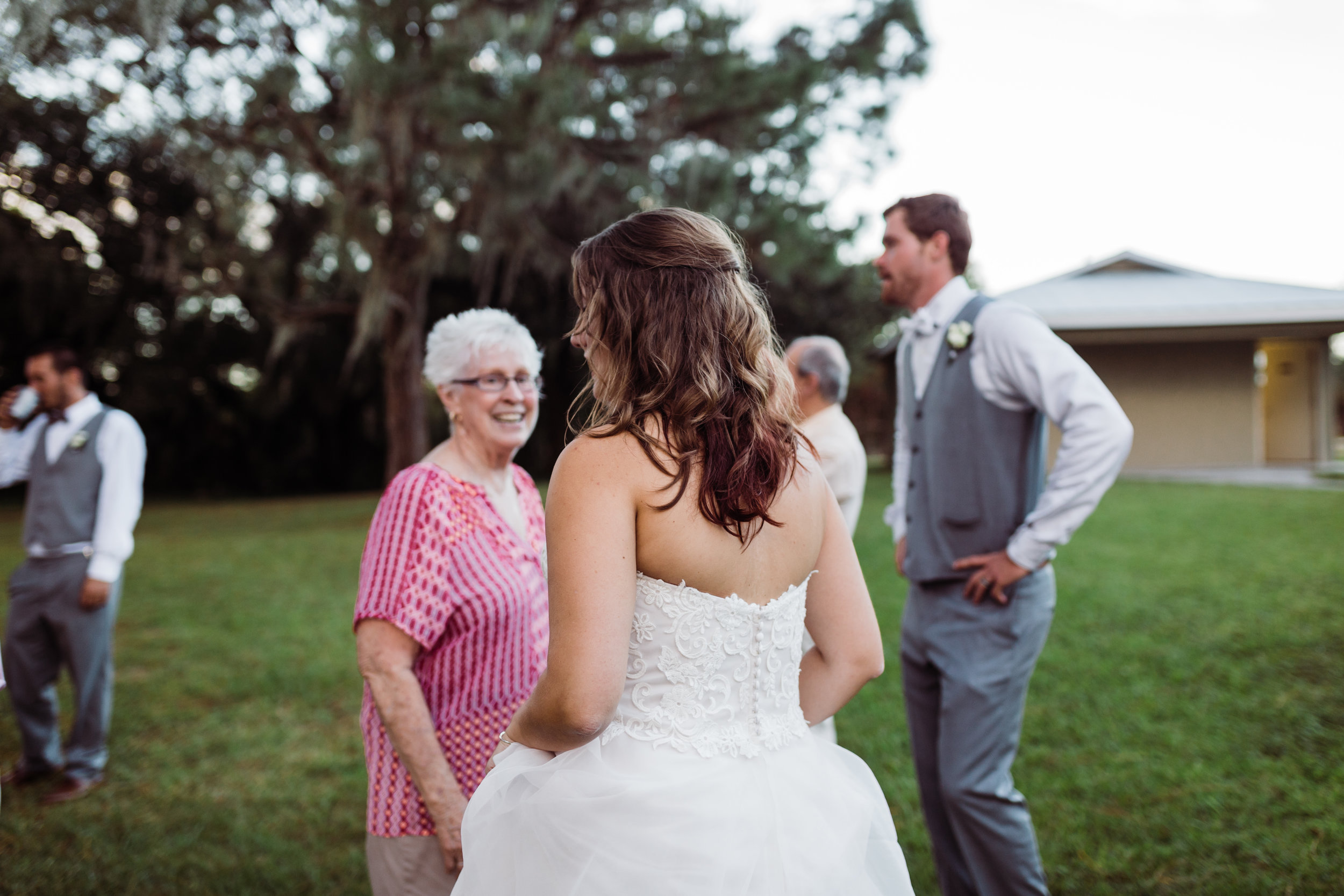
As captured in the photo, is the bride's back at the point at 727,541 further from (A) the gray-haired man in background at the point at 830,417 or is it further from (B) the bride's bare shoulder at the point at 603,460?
(A) the gray-haired man in background at the point at 830,417

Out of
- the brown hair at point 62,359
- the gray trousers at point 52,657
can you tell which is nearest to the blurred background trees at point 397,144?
the brown hair at point 62,359

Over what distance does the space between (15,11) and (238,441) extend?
17972 millimetres

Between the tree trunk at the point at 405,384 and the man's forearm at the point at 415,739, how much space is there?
12582mm

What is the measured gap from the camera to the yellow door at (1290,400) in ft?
63.2

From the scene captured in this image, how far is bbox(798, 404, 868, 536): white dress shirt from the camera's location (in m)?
3.50

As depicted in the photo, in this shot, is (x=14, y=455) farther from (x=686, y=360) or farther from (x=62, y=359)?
(x=686, y=360)

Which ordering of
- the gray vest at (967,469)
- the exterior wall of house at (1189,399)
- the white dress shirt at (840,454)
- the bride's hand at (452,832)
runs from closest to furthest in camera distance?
the bride's hand at (452,832) → the gray vest at (967,469) → the white dress shirt at (840,454) → the exterior wall of house at (1189,399)

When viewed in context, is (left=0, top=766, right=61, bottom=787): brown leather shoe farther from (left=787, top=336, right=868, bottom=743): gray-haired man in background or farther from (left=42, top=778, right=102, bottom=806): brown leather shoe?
(left=787, top=336, right=868, bottom=743): gray-haired man in background

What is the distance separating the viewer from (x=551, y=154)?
11.3m

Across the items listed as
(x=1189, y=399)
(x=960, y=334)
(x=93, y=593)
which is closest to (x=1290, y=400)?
(x=1189, y=399)

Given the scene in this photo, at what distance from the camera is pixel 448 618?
1992 millimetres

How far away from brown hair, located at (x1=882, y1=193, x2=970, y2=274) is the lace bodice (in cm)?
168

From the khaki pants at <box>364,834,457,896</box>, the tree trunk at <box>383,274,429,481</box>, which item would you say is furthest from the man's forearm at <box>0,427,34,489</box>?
the tree trunk at <box>383,274,429,481</box>

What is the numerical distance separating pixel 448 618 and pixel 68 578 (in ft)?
10.6
